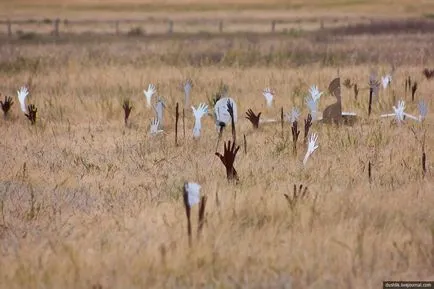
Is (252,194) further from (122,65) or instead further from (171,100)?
(122,65)

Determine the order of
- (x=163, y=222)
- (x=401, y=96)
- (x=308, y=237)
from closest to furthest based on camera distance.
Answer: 1. (x=308, y=237)
2. (x=163, y=222)
3. (x=401, y=96)

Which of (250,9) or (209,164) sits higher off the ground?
(250,9)

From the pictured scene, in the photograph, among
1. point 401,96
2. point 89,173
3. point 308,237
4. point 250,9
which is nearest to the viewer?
point 308,237

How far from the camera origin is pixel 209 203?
5676 mm

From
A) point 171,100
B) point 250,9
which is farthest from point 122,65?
point 250,9

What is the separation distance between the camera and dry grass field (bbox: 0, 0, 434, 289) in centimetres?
446

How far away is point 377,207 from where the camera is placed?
5398 millimetres

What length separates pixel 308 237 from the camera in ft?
16.1

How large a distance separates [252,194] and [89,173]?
203cm

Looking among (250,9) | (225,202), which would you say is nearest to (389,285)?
(225,202)

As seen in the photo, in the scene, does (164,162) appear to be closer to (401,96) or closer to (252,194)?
(252,194)

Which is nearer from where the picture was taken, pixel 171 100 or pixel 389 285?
pixel 389 285

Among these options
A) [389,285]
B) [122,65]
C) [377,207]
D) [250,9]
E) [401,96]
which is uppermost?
[250,9]

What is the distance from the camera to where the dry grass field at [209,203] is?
175 inches
